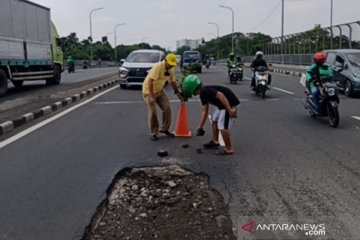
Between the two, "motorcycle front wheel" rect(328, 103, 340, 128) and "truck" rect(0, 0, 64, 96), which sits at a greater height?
"truck" rect(0, 0, 64, 96)

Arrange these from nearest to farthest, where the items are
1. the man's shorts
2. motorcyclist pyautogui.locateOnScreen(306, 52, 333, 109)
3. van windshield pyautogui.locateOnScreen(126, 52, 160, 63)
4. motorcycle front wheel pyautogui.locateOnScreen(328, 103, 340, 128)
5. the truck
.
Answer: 1. the man's shorts
2. motorcycle front wheel pyautogui.locateOnScreen(328, 103, 340, 128)
3. motorcyclist pyautogui.locateOnScreen(306, 52, 333, 109)
4. the truck
5. van windshield pyautogui.locateOnScreen(126, 52, 160, 63)

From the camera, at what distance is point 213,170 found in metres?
6.02

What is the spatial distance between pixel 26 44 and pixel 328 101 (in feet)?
43.3

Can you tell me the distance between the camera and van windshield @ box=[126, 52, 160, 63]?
66.9 ft

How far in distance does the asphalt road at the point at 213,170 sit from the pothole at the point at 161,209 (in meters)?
0.13

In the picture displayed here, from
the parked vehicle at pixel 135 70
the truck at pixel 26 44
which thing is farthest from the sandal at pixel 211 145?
the parked vehicle at pixel 135 70

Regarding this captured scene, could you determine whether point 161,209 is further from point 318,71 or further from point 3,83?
point 3,83

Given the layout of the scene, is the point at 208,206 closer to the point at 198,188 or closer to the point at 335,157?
the point at 198,188

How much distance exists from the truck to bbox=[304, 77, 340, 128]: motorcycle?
1118 centimetres

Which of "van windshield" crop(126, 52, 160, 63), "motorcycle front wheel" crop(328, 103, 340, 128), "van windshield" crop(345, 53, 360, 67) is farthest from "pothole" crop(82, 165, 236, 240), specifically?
"van windshield" crop(126, 52, 160, 63)

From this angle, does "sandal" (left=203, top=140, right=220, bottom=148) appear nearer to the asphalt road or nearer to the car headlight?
the asphalt road

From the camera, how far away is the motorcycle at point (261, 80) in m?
15.6

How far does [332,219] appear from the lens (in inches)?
166

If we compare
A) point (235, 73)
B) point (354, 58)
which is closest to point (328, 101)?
point (354, 58)
